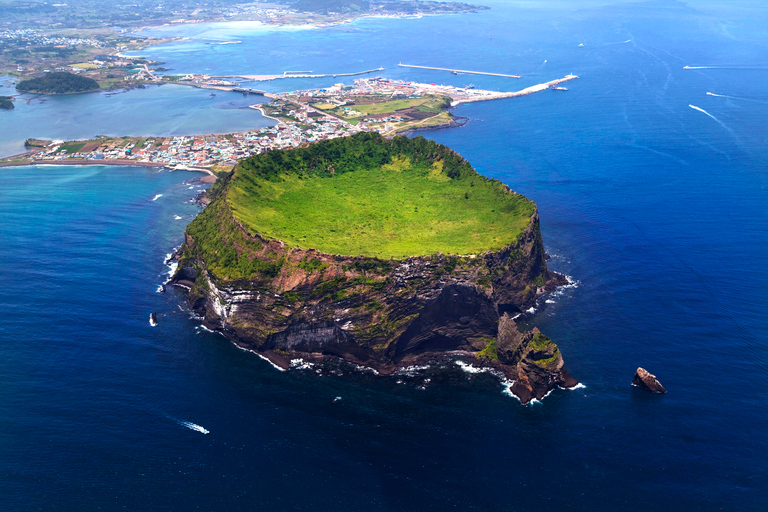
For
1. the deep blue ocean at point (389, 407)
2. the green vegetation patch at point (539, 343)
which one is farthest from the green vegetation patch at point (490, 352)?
the green vegetation patch at point (539, 343)

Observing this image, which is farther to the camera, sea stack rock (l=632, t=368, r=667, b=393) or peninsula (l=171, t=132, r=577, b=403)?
peninsula (l=171, t=132, r=577, b=403)

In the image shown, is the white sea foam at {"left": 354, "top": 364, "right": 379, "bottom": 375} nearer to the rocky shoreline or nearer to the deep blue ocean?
the rocky shoreline

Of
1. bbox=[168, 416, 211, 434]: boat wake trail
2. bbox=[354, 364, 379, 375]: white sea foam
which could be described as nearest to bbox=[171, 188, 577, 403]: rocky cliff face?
bbox=[354, 364, 379, 375]: white sea foam

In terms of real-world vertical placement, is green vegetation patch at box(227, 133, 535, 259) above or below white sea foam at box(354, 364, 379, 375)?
above

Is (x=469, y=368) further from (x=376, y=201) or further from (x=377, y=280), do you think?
(x=376, y=201)

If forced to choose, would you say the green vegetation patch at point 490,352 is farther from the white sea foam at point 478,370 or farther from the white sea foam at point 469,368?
the white sea foam at point 469,368

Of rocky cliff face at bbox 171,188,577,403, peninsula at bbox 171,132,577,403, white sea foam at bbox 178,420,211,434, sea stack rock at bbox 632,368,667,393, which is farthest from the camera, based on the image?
peninsula at bbox 171,132,577,403

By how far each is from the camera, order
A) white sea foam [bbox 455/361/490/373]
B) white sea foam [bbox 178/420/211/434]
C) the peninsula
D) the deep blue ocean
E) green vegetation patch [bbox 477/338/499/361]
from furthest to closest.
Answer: green vegetation patch [bbox 477/338/499/361] → white sea foam [bbox 455/361/490/373] → the peninsula → white sea foam [bbox 178/420/211/434] → the deep blue ocean

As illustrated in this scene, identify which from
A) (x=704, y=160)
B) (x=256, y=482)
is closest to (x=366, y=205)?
(x=256, y=482)
